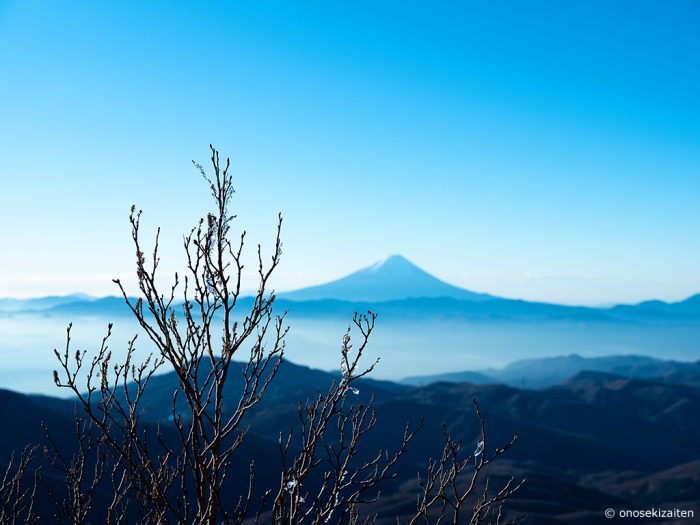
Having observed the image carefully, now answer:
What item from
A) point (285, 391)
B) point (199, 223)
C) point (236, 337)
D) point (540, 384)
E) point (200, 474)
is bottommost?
point (540, 384)

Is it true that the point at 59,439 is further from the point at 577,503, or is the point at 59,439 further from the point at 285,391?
the point at 285,391

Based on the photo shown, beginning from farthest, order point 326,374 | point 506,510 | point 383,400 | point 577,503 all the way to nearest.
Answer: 1. point 326,374
2. point 383,400
3. point 577,503
4. point 506,510

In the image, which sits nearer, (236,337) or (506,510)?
(236,337)

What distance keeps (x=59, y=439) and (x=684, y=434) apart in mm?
75069

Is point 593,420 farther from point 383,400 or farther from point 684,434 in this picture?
point 383,400

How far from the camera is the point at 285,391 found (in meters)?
94.7

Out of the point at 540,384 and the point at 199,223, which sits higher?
the point at 199,223

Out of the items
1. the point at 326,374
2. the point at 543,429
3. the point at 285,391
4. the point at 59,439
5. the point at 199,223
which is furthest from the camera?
the point at 326,374

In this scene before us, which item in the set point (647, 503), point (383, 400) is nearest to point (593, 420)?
point (383, 400)

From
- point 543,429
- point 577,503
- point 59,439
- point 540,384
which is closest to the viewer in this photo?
point 577,503

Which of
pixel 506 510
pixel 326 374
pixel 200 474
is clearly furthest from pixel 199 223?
pixel 326 374

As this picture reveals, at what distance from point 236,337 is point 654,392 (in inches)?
4181

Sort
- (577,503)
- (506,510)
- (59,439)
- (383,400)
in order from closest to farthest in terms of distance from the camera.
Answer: (506,510), (577,503), (59,439), (383,400)

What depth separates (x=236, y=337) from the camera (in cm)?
356
